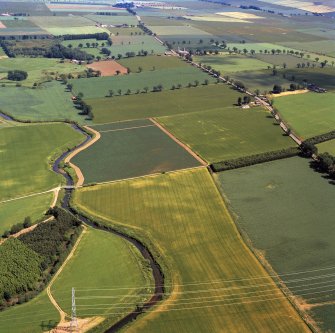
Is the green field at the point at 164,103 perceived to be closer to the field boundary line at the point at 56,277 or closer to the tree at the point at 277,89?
the tree at the point at 277,89

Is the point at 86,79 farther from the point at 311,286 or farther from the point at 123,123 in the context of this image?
the point at 311,286

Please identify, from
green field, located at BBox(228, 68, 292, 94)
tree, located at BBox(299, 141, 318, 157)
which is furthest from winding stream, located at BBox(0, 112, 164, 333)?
green field, located at BBox(228, 68, 292, 94)

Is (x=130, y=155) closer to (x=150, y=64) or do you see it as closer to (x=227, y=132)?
(x=227, y=132)

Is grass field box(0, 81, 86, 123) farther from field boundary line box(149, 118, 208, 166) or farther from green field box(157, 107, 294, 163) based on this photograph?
green field box(157, 107, 294, 163)

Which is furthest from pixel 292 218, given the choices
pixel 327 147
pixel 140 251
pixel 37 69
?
pixel 37 69

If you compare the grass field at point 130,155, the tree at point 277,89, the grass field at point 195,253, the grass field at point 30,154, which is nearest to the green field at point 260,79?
the tree at point 277,89

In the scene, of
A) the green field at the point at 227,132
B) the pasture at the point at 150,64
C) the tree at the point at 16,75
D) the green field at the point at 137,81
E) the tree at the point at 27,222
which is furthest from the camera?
the pasture at the point at 150,64
